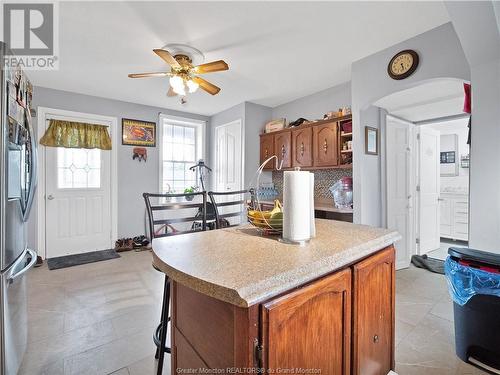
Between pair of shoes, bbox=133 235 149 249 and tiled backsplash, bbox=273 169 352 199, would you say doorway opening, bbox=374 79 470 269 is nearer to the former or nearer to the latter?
tiled backsplash, bbox=273 169 352 199

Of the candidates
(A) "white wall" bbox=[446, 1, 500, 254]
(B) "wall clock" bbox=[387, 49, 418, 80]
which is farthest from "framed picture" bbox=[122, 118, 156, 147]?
(A) "white wall" bbox=[446, 1, 500, 254]

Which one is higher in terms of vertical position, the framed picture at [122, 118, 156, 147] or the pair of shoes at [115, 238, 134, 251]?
the framed picture at [122, 118, 156, 147]

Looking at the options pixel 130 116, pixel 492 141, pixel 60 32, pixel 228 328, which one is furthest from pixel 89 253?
pixel 492 141

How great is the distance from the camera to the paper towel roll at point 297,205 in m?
1.05

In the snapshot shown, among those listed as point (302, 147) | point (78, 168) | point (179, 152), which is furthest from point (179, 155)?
point (302, 147)

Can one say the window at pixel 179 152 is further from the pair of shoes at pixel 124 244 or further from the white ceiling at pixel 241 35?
the white ceiling at pixel 241 35

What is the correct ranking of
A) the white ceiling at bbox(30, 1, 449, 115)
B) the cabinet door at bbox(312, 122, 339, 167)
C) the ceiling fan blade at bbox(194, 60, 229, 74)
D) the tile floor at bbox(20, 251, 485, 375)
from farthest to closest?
1. the cabinet door at bbox(312, 122, 339, 167)
2. the ceiling fan blade at bbox(194, 60, 229, 74)
3. the white ceiling at bbox(30, 1, 449, 115)
4. the tile floor at bbox(20, 251, 485, 375)

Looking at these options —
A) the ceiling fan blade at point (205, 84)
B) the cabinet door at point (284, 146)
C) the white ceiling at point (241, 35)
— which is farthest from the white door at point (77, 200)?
the cabinet door at point (284, 146)

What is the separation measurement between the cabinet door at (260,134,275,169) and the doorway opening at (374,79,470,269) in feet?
5.99

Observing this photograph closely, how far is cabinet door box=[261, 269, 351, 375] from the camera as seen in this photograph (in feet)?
2.39

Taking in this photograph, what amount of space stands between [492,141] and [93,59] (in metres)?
3.94

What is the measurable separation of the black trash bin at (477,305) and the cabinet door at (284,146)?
2.70m

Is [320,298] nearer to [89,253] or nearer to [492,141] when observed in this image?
[492,141]

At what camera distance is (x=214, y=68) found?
2.47 metres
